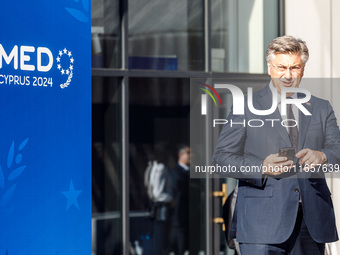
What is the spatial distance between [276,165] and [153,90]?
286 centimetres

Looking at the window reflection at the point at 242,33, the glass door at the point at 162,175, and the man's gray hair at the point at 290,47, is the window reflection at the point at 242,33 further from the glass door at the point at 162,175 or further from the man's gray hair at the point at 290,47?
the man's gray hair at the point at 290,47

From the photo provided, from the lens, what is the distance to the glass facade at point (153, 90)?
707cm

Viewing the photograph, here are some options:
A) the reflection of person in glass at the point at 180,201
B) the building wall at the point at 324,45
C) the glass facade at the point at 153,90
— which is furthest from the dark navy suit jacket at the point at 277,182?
the reflection of person in glass at the point at 180,201

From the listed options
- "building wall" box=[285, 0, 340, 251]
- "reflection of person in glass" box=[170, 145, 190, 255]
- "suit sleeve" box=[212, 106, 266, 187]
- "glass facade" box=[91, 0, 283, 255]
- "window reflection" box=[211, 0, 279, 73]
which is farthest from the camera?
"reflection of person in glass" box=[170, 145, 190, 255]

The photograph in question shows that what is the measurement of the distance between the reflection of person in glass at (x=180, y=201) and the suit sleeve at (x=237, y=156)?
105 inches

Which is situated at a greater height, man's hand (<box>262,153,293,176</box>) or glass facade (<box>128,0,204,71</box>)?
glass facade (<box>128,0,204,71</box>)

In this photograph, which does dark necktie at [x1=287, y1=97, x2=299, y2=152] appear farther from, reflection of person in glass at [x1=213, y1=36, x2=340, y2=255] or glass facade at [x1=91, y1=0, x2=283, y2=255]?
glass facade at [x1=91, y1=0, x2=283, y2=255]

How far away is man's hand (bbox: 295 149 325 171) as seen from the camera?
4848 mm

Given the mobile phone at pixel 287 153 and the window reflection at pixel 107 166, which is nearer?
the mobile phone at pixel 287 153

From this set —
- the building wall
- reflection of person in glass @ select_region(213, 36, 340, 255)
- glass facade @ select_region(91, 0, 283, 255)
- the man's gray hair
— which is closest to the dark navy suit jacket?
reflection of person in glass @ select_region(213, 36, 340, 255)

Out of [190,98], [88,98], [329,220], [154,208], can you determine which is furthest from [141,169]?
[329,220]

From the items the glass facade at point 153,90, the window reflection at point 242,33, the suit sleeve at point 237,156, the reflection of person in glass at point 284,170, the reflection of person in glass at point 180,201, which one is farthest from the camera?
the reflection of person in glass at point 180,201

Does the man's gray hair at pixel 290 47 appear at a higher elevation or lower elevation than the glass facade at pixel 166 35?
lower

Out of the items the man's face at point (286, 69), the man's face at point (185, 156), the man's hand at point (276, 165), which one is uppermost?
the man's face at point (286, 69)
